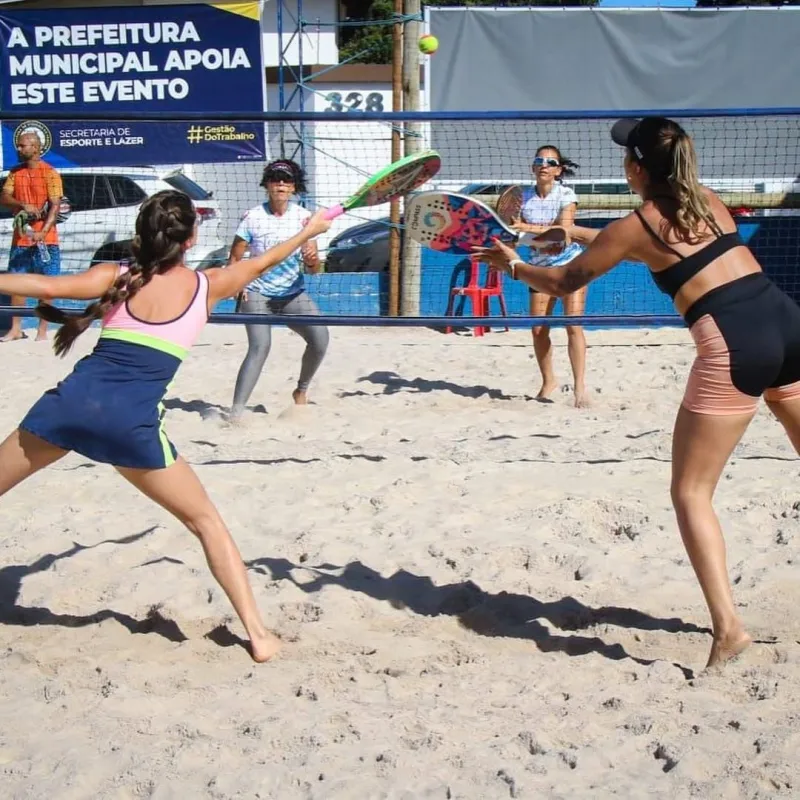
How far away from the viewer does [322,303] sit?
35.3ft

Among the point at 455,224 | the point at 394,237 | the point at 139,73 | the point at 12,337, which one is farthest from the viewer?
the point at 139,73

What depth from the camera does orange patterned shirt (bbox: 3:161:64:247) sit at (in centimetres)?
1012

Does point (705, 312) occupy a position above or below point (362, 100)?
above

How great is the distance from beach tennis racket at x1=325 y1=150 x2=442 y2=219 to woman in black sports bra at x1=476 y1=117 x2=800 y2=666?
1.41 metres

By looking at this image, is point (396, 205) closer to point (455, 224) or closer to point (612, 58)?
point (455, 224)

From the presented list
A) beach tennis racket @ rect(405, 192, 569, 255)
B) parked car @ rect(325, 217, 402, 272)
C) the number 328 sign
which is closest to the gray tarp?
the number 328 sign

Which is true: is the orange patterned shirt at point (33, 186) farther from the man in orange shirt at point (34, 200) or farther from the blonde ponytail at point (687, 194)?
the blonde ponytail at point (687, 194)

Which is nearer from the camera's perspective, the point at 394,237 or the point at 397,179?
the point at 397,179

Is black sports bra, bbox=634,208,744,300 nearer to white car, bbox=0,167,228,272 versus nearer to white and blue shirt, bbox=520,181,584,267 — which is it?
white and blue shirt, bbox=520,181,584,267

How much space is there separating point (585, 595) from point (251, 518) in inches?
67.4

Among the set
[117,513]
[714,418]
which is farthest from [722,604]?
[117,513]

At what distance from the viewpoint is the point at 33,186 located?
10.1m

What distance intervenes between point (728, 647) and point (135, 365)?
210 centimetres

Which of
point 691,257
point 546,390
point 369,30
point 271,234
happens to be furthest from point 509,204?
point 369,30
